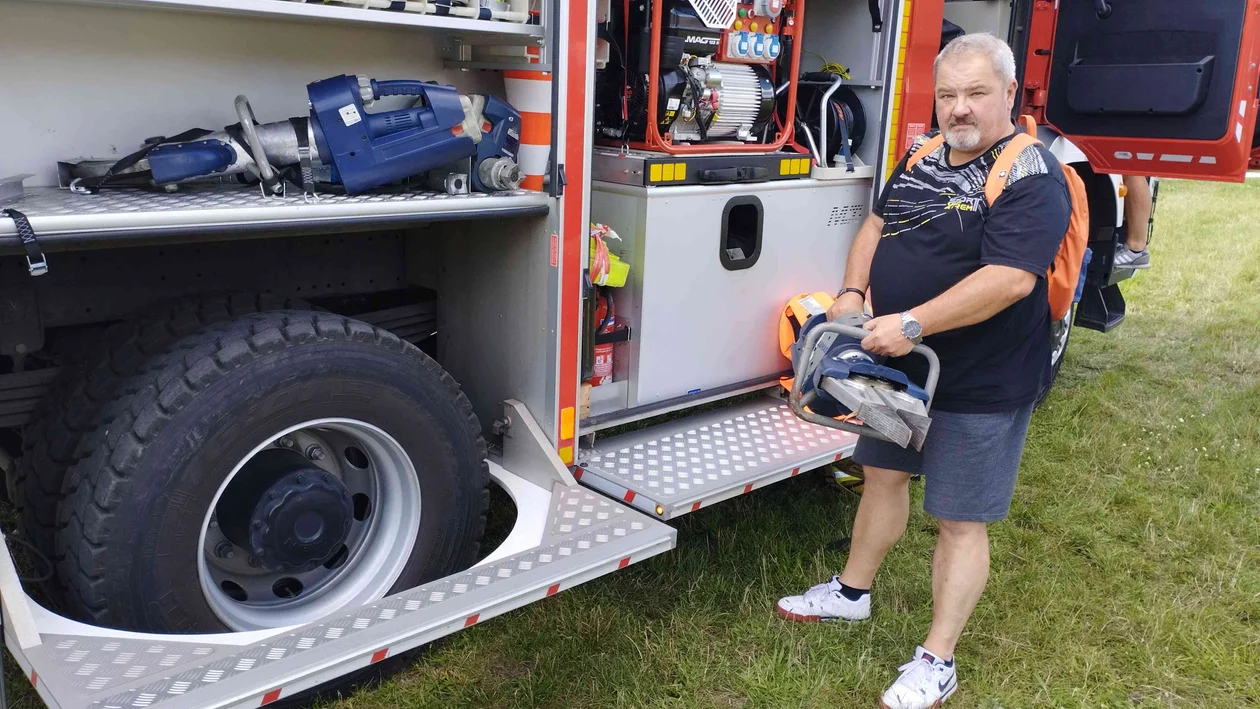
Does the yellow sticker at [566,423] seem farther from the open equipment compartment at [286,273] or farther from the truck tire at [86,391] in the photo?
the truck tire at [86,391]

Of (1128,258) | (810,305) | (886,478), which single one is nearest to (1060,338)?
(1128,258)

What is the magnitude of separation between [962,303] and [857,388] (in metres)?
0.36

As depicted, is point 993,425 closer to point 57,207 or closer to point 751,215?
point 751,215

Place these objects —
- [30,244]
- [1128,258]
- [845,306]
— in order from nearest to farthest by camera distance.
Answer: [30,244] < [845,306] < [1128,258]

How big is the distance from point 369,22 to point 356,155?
0.34m

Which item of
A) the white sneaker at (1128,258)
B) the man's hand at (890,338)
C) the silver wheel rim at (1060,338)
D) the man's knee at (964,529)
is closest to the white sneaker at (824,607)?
the man's knee at (964,529)

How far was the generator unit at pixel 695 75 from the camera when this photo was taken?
11.4 ft

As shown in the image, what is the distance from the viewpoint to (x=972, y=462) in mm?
2971

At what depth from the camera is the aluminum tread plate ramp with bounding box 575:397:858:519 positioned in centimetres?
324

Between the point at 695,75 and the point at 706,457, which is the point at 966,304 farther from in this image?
the point at 695,75

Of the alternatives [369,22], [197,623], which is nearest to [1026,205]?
[369,22]

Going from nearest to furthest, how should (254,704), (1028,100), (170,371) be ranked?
(254,704) < (170,371) < (1028,100)

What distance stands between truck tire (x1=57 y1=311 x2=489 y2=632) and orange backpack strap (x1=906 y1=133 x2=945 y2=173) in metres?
Answer: 1.51

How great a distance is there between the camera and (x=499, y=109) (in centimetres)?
299
